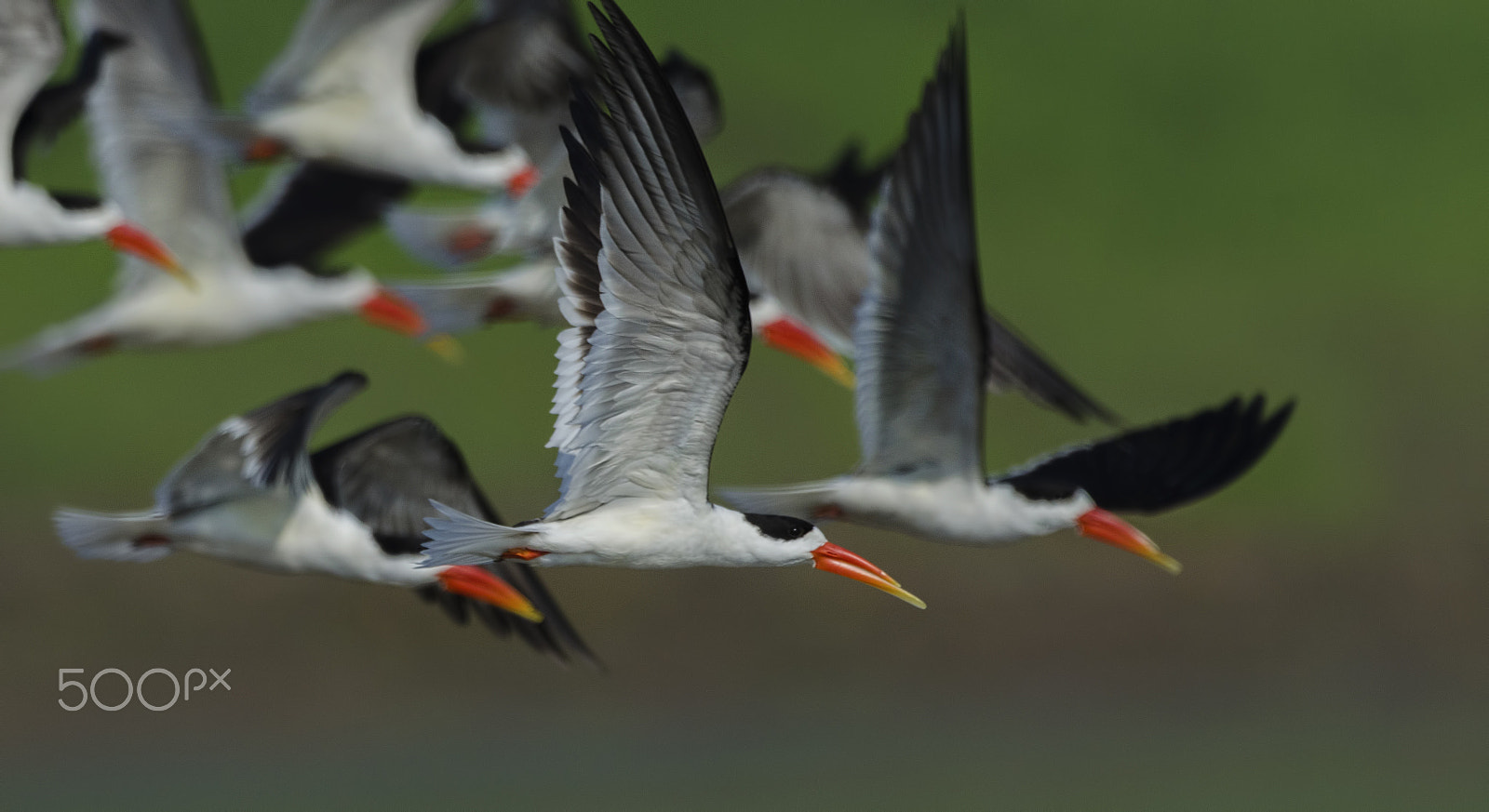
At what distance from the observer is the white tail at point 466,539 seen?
5.52m

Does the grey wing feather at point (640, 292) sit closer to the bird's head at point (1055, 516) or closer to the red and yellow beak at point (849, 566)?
the red and yellow beak at point (849, 566)

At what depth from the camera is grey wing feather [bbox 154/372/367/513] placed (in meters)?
6.55

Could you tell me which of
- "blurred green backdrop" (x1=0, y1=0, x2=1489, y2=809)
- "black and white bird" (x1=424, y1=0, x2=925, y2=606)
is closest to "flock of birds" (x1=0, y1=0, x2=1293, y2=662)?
"black and white bird" (x1=424, y1=0, x2=925, y2=606)

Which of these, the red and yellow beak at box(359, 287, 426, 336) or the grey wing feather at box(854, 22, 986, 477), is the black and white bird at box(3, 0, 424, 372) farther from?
the grey wing feather at box(854, 22, 986, 477)

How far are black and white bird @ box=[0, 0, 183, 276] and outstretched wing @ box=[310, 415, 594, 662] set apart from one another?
1455 millimetres

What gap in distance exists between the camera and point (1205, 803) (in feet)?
35.9

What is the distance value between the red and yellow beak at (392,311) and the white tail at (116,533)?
1923 millimetres

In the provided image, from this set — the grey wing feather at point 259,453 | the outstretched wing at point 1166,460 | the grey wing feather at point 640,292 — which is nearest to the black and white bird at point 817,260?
the outstretched wing at point 1166,460

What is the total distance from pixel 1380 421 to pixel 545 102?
19.0ft

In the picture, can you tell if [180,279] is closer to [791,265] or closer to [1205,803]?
[791,265]

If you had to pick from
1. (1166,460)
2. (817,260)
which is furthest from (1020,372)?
(817,260)

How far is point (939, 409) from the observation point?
271 inches

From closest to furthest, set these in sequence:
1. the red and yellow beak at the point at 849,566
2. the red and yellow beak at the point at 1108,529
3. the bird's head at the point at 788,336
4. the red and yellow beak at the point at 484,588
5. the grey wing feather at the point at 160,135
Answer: the red and yellow beak at the point at 849,566
the red and yellow beak at the point at 484,588
the red and yellow beak at the point at 1108,529
the grey wing feather at the point at 160,135
the bird's head at the point at 788,336

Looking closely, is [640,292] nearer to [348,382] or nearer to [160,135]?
[348,382]
